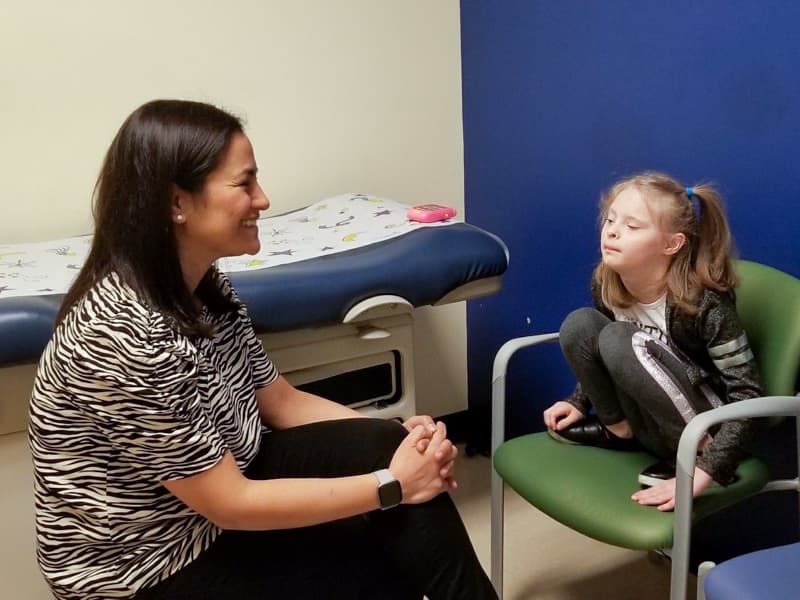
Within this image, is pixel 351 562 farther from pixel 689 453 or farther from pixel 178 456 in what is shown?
pixel 689 453

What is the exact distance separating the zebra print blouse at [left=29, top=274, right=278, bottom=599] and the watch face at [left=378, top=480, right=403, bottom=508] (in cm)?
24

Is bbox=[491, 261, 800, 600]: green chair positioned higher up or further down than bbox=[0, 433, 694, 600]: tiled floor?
higher up

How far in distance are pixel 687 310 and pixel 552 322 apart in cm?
72

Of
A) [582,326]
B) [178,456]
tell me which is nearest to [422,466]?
[178,456]

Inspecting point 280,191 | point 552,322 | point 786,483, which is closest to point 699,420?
point 786,483

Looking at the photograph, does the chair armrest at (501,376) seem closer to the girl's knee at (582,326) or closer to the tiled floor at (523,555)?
the girl's knee at (582,326)

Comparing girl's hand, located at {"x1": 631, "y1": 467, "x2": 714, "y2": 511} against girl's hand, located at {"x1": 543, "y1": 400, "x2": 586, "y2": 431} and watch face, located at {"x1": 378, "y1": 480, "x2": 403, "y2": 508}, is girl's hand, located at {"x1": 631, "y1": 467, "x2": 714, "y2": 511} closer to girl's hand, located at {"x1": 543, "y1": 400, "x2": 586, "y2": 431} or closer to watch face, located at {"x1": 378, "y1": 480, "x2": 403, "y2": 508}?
girl's hand, located at {"x1": 543, "y1": 400, "x2": 586, "y2": 431}

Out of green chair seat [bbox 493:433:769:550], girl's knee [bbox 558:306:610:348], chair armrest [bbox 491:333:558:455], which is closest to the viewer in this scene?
green chair seat [bbox 493:433:769:550]

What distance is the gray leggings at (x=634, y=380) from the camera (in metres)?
1.23

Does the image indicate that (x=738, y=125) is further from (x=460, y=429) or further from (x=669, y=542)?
(x=460, y=429)

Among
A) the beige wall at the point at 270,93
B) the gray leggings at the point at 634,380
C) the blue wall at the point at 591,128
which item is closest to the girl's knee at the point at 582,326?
the gray leggings at the point at 634,380

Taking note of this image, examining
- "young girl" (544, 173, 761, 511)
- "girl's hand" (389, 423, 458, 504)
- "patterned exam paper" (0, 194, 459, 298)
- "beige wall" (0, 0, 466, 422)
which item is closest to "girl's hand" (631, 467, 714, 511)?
"young girl" (544, 173, 761, 511)

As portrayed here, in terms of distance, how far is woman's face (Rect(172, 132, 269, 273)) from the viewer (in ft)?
3.37

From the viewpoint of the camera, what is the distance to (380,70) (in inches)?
81.6
